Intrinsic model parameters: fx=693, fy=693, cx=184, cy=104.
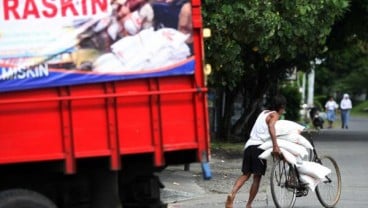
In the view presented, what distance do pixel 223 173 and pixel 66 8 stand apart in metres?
8.47

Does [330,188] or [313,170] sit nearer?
[313,170]

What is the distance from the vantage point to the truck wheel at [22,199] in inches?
221

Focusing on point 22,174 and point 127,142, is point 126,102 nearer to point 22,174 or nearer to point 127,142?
point 127,142

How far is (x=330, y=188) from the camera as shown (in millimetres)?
9898

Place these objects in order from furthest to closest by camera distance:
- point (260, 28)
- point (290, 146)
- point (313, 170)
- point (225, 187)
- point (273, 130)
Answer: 1. point (260, 28)
2. point (225, 187)
3. point (313, 170)
4. point (290, 146)
5. point (273, 130)

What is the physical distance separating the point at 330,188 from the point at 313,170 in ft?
2.94

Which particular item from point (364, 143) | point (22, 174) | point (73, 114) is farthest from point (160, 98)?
point (364, 143)

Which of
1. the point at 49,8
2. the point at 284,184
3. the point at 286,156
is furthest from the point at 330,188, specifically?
the point at 49,8

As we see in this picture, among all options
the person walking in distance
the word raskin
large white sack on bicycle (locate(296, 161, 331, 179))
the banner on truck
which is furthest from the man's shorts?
the word raskin

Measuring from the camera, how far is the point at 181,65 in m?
5.81

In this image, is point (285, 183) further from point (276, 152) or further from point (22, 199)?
point (22, 199)

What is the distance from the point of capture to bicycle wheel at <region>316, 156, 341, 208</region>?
9672 mm

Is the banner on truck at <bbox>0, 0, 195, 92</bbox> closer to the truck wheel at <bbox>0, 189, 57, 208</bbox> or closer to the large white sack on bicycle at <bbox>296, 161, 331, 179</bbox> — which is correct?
the truck wheel at <bbox>0, 189, 57, 208</bbox>

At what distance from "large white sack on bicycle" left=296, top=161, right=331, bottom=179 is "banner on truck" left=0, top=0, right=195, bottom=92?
387 centimetres
